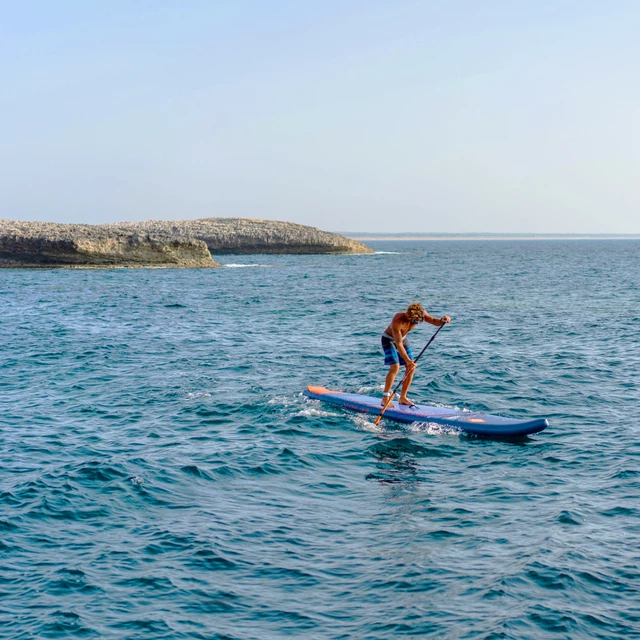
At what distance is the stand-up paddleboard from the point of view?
16141 millimetres

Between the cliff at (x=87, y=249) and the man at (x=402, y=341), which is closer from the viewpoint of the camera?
the man at (x=402, y=341)

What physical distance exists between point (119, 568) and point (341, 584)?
9.75 ft

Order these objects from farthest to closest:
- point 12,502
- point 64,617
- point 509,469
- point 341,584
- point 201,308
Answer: point 201,308
point 509,469
point 12,502
point 341,584
point 64,617

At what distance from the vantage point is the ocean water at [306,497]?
9195mm

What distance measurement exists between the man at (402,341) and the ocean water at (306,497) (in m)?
1.07

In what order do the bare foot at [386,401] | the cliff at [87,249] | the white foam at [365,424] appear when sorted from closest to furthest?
the white foam at [365,424] → the bare foot at [386,401] → the cliff at [87,249]

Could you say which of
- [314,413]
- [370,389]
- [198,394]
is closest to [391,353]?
[314,413]

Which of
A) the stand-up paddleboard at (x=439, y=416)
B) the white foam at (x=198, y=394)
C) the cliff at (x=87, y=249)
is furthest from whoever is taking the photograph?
the cliff at (x=87, y=249)

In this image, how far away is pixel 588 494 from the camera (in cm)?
1280

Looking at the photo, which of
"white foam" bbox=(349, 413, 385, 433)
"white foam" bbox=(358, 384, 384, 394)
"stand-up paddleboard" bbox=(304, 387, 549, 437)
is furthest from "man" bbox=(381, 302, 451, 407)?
"white foam" bbox=(358, 384, 384, 394)

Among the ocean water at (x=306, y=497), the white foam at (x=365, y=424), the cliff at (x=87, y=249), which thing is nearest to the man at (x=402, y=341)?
the white foam at (x=365, y=424)

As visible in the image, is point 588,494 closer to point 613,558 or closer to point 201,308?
point 613,558

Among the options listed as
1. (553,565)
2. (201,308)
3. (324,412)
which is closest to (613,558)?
(553,565)

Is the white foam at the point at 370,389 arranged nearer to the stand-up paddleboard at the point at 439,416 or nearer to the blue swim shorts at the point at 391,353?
the stand-up paddleboard at the point at 439,416
